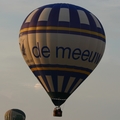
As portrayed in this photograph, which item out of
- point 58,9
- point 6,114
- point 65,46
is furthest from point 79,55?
point 6,114

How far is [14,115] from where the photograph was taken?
227ft

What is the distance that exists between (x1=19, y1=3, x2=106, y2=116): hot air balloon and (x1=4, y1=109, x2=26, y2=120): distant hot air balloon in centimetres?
2826

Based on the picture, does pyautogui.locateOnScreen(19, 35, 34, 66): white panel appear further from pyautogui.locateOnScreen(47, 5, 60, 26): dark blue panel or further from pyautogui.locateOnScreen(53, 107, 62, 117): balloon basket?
pyautogui.locateOnScreen(53, 107, 62, 117): balloon basket

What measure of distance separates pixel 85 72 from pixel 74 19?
4554 millimetres

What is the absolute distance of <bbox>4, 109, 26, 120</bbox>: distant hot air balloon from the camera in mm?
68806

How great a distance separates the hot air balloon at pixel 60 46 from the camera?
39906mm

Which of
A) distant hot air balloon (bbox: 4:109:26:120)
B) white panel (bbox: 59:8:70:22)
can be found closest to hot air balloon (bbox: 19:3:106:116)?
white panel (bbox: 59:8:70:22)

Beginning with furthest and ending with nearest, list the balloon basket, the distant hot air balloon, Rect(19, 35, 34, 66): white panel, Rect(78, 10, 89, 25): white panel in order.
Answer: the distant hot air balloon, Rect(19, 35, 34, 66): white panel, Rect(78, 10, 89, 25): white panel, the balloon basket

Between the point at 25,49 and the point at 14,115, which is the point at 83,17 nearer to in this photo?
the point at 25,49

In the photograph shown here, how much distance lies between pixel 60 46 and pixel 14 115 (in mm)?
31394

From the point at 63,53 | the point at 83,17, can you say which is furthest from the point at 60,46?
the point at 83,17

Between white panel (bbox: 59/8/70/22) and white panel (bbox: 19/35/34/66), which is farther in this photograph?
white panel (bbox: 19/35/34/66)

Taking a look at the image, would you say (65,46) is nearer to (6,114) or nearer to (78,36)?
Result: (78,36)

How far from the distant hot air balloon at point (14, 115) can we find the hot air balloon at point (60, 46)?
1113 inches
